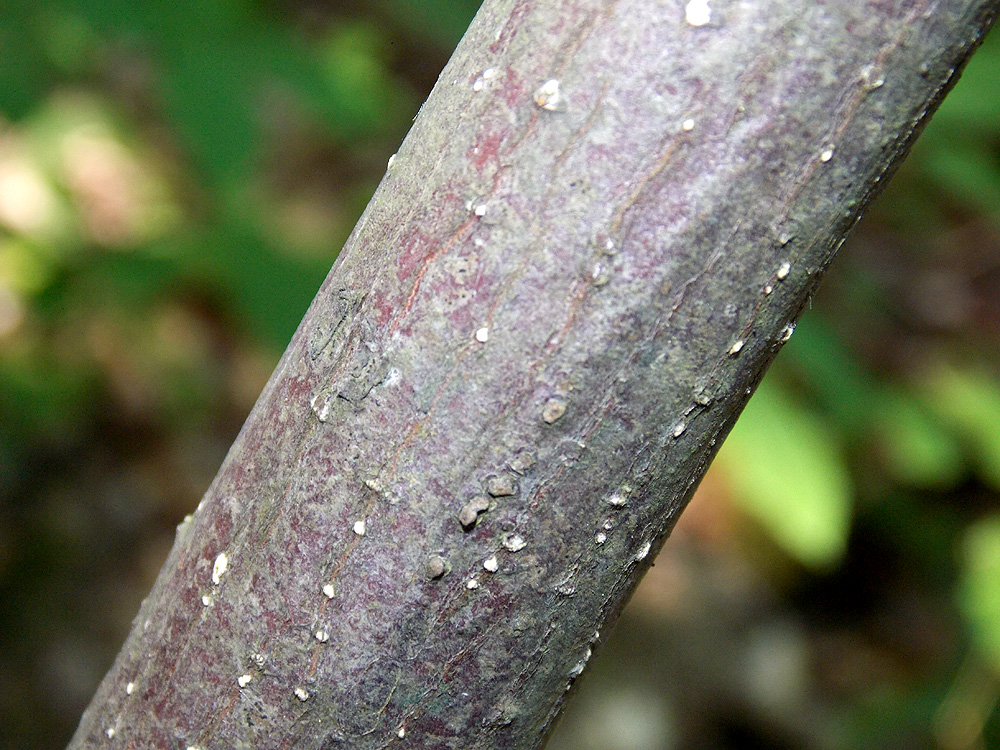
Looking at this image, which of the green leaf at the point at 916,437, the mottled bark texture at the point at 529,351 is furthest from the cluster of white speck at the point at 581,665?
the green leaf at the point at 916,437

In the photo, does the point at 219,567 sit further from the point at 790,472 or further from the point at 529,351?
the point at 790,472

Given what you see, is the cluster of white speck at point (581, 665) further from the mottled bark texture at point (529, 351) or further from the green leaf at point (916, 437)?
the green leaf at point (916, 437)

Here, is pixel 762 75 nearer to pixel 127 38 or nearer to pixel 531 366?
pixel 531 366

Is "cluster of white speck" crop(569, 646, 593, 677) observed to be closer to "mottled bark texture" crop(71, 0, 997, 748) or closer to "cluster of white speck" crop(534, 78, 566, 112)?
"mottled bark texture" crop(71, 0, 997, 748)

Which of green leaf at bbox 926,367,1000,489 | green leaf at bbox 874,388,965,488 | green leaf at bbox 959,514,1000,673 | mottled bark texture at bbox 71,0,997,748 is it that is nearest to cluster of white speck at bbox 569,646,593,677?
mottled bark texture at bbox 71,0,997,748

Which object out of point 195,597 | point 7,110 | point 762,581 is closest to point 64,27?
point 7,110

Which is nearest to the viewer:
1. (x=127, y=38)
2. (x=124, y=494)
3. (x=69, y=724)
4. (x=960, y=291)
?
(x=127, y=38)
